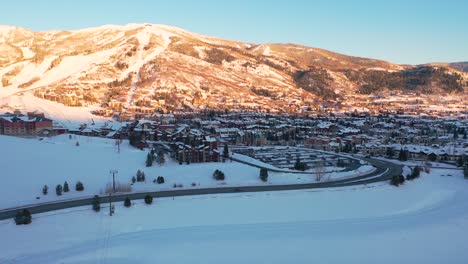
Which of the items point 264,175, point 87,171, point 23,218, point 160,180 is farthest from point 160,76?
point 23,218

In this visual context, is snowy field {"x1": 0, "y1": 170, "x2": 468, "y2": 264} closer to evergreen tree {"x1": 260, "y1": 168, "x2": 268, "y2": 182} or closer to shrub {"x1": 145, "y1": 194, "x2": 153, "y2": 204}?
shrub {"x1": 145, "y1": 194, "x2": 153, "y2": 204}

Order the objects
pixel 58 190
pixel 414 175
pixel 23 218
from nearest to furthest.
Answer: pixel 23 218 → pixel 58 190 → pixel 414 175

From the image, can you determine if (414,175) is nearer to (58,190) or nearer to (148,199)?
(148,199)

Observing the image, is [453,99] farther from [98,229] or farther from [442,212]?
[98,229]

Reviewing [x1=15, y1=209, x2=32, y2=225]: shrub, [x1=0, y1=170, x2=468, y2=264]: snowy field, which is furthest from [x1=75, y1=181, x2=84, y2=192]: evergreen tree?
[x1=15, y1=209, x2=32, y2=225]: shrub

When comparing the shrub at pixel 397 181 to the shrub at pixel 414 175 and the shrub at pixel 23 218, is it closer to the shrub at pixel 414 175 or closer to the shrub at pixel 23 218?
the shrub at pixel 414 175

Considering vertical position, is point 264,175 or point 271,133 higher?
point 271,133

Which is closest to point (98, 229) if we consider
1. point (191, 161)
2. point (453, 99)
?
point (191, 161)
